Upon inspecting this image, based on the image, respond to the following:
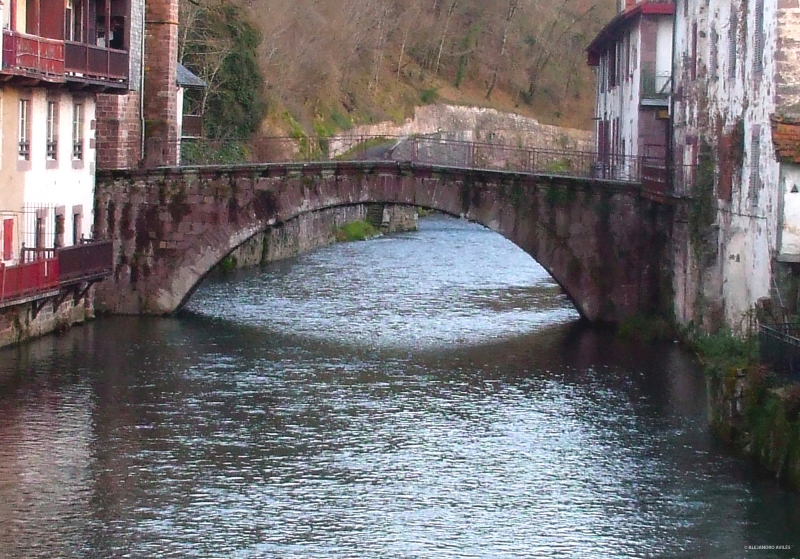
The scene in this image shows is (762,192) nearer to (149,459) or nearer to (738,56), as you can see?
(738,56)

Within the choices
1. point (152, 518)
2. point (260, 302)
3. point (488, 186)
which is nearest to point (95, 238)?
point (260, 302)

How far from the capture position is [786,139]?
34.5 m

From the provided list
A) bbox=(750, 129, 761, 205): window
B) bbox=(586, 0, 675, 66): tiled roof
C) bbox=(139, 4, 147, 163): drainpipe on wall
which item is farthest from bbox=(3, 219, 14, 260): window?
bbox=(586, 0, 675, 66): tiled roof

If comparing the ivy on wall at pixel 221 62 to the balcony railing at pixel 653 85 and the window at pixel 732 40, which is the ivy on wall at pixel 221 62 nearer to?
the balcony railing at pixel 653 85

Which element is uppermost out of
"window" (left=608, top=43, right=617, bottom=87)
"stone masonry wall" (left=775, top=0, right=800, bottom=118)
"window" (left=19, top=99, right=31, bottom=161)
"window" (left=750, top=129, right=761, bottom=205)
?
"window" (left=608, top=43, right=617, bottom=87)

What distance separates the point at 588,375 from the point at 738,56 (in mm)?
8696

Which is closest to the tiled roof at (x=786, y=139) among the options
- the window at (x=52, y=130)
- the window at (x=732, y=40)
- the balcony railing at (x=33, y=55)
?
the window at (x=732, y=40)

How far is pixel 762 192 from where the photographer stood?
3650cm

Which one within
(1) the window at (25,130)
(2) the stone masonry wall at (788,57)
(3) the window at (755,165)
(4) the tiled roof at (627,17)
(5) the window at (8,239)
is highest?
(4) the tiled roof at (627,17)

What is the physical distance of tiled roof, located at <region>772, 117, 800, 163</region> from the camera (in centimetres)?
3422

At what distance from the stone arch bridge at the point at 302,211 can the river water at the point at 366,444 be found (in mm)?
1587

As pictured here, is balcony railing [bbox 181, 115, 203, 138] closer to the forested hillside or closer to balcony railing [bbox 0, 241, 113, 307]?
the forested hillside

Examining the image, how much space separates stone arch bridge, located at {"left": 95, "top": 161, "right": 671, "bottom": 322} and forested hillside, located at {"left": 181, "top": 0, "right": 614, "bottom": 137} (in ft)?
59.0

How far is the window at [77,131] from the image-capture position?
4641 cm
